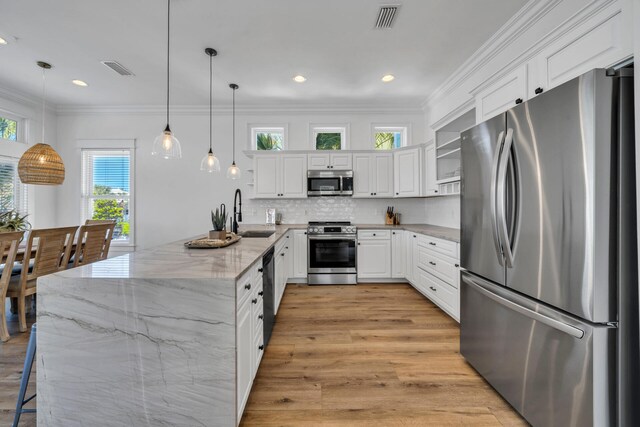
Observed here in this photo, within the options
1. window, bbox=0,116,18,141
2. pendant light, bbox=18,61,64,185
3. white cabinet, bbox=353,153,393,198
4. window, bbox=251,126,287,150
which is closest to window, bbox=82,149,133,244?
window, bbox=0,116,18,141

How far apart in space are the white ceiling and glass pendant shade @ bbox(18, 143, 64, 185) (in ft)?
3.73

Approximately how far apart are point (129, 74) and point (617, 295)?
198 inches

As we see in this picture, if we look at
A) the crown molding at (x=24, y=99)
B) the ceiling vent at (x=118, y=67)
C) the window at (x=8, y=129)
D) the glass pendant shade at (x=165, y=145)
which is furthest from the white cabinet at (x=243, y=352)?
the crown molding at (x=24, y=99)

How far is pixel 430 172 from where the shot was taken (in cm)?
385

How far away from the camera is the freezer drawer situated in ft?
3.74

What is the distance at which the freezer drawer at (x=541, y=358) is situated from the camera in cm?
114

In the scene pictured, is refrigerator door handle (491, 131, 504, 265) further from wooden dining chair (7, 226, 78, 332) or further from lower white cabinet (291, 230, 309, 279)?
wooden dining chair (7, 226, 78, 332)

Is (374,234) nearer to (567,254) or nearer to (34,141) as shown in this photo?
(567,254)

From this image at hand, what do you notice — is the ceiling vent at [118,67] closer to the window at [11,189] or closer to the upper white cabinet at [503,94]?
the window at [11,189]

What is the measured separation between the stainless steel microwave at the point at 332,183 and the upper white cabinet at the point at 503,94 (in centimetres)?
215

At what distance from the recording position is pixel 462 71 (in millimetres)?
3441

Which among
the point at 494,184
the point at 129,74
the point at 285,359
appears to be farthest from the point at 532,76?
the point at 129,74

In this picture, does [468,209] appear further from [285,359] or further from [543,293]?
[285,359]

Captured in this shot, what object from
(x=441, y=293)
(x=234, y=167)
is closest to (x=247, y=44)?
(x=234, y=167)
